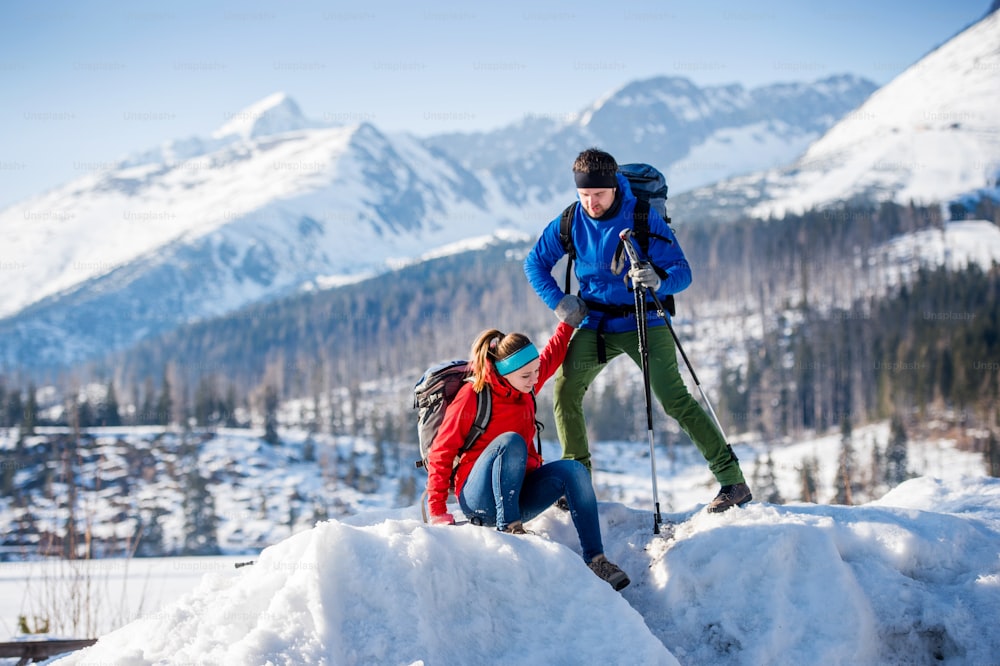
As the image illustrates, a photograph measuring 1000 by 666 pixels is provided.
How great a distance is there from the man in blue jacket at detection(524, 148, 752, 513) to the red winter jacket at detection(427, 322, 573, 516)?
503mm

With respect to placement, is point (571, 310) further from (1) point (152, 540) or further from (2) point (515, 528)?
(1) point (152, 540)

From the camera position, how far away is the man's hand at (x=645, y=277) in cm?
579

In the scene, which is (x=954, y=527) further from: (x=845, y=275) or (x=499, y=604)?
(x=845, y=275)

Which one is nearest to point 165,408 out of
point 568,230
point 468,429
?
point 568,230

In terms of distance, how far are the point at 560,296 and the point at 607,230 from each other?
0.63 meters

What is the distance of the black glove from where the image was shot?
6094 millimetres

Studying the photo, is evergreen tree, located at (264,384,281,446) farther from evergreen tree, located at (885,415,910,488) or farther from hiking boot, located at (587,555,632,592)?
hiking boot, located at (587,555,632,592)

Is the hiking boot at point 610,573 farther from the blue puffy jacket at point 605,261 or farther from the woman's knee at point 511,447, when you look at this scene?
the blue puffy jacket at point 605,261

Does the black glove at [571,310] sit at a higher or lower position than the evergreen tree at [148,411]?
higher

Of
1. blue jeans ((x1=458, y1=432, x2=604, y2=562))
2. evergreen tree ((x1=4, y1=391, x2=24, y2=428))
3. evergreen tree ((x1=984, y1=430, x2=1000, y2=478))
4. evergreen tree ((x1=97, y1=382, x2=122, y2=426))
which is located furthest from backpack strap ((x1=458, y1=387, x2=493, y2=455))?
evergreen tree ((x1=97, y1=382, x2=122, y2=426))

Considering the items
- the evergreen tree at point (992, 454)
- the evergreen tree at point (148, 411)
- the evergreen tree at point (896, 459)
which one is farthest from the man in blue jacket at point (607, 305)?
the evergreen tree at point (148, 411)

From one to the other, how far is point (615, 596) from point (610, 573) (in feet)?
1.78

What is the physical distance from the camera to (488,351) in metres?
5.58

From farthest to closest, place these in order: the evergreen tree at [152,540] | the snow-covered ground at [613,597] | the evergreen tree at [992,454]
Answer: the evergreen tree at [152,540] → the evergreen tree at [992,454] → the snow-covered ground at [613,597]
